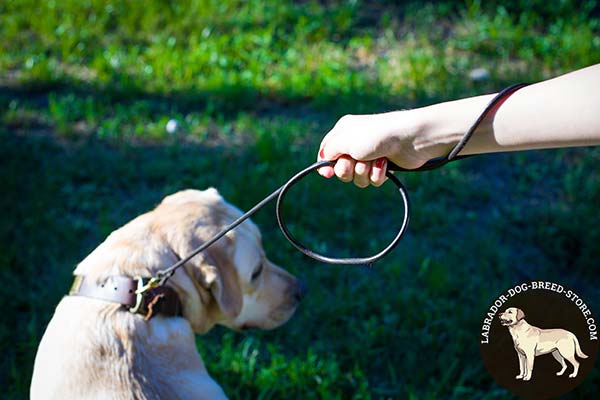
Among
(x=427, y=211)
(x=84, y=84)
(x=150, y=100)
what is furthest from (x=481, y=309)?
(x=84, y=84)

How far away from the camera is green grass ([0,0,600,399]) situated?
13.2 feet

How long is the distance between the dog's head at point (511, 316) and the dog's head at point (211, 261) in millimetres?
1072

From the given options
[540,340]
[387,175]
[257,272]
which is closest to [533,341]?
[540,340]

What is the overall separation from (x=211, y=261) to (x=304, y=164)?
233 cm

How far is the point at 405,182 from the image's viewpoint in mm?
5086

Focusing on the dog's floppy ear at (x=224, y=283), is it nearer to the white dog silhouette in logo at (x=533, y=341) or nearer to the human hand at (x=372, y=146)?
the human hand at (x=372, y=146)

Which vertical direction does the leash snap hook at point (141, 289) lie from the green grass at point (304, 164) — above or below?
below

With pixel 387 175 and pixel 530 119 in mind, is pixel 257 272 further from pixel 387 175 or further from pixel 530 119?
pixel 530 119

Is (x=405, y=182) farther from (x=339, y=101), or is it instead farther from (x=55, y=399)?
(x=55, y=399)

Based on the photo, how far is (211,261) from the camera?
291 centimetres

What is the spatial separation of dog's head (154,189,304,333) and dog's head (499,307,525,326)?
1072mm

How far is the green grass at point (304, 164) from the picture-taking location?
4.03 metres

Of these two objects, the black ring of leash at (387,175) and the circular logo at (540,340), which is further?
the circular logo at (540,340)

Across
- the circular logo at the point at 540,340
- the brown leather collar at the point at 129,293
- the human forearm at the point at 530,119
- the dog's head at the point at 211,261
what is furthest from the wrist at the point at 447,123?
the brown leather collar at the point at 129,293
